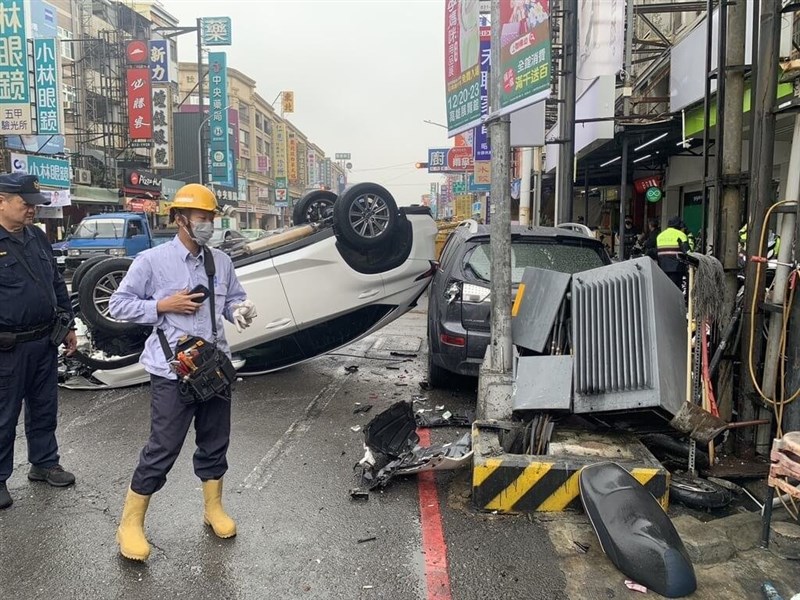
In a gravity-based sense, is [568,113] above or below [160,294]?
above

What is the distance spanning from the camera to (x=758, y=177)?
13.4 feet

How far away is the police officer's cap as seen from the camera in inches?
143

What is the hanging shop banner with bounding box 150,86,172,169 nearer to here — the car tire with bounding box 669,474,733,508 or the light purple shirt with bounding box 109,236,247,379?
the light purple shirt with bounding box 109,236,247,379

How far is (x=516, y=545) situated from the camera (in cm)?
325

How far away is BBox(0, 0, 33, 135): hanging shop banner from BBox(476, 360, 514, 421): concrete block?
1905 centimetres

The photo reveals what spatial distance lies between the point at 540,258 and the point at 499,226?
1.22 meters

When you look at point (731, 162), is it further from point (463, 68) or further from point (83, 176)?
point (83, 176)

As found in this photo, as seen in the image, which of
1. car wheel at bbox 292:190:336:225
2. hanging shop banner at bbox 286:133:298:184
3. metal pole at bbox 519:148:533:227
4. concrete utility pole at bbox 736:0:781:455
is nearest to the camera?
concrete utility pole at bbox 736:0:781:455

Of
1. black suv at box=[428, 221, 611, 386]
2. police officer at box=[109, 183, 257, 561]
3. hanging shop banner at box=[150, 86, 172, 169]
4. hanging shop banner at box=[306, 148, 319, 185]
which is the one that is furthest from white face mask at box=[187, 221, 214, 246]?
hanging shop banner at box=[306, 148, 319, 185]

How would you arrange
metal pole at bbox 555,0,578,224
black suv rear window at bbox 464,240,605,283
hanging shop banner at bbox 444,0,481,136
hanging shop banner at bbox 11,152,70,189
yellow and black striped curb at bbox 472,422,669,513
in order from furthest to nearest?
hanging shop banner at bbox 11,152,70,189
metal pole at bbox 555,0,578,224
black suv rear window at bbox 464,240,605,283
hanging shop banner at bbox 444,0,481,136
yellow and black striped curb at bbox 472,422,669,513

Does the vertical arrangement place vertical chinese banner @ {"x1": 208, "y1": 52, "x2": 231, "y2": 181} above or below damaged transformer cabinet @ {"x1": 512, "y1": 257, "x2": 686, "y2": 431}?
above

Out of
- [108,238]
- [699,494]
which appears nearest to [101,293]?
[699,494]

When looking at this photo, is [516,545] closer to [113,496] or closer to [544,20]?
[113,496]

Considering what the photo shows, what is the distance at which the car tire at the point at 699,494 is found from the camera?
11.9ft
